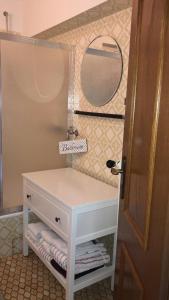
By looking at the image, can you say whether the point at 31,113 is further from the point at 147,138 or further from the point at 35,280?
the point at 147,138

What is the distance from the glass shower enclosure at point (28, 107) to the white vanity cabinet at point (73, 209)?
18 cm

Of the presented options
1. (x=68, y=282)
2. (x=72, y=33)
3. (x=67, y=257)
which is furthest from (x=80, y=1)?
(x=68, y=282)

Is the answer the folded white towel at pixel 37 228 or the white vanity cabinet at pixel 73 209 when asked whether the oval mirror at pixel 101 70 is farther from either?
the folded white towel at pixel 37 228

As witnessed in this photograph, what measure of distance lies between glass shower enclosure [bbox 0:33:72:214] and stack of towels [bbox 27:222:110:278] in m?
0.40

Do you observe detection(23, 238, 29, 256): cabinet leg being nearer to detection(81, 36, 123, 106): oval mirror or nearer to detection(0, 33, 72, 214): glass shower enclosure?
detection(0, 33, 72, 214): glass shower enclosure

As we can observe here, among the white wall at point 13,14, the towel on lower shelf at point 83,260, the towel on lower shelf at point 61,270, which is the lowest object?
the towel on lower shelf at point 61,270

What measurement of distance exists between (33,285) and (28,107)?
129cm

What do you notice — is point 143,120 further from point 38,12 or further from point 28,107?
point 38,12

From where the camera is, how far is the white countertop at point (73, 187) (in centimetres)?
152

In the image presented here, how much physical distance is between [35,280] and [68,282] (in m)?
0.45

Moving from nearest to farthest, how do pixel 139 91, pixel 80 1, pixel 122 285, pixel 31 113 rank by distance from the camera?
pixel 139 91, pixel 122 285, pixel 80 1, pixel 31 113

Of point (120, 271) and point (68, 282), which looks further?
point (68, 282)

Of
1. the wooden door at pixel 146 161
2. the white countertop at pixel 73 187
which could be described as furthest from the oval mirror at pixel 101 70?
the wooden door at pixel 146 161

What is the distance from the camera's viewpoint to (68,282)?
1471 mm
